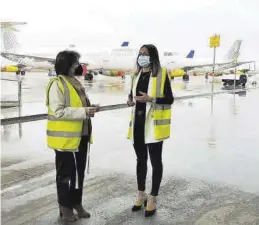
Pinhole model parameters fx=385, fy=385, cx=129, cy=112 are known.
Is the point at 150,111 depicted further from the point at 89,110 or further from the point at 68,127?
the point at 68,127

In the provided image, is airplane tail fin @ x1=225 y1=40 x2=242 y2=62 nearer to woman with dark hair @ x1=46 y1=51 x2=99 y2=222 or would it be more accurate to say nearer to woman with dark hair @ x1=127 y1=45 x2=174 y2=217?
woman with dark hair @ x1=127 y1=45 x2=174 y2=217

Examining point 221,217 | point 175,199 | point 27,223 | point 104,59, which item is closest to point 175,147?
point 175,199

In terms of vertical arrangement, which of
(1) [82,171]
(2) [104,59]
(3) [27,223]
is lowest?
(3) [27,223]

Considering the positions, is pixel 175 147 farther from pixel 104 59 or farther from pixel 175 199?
pixel 104 59

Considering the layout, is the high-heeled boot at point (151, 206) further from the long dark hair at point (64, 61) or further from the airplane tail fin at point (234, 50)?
the airplane tail fin at point (234, 50)

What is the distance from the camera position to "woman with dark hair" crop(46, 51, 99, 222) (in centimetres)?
356

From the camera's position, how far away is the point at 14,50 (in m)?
50.0

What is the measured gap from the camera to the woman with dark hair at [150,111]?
4012mm

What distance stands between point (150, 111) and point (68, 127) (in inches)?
36.2

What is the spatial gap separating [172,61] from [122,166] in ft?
114

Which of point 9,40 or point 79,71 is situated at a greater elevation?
point 9,40

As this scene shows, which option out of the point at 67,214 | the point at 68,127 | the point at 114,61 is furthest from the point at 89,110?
the point at 114,61

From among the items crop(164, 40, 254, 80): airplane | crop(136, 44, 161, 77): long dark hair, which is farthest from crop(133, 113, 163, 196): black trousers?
crop(164, 40, 254, 80): airplane

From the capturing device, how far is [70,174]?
3.78 meters
